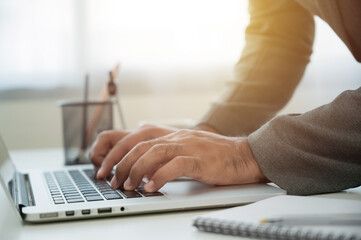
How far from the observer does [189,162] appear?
685 millimetres

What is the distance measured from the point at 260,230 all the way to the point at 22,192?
0.42m

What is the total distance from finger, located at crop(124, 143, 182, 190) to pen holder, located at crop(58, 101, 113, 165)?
1.74ft

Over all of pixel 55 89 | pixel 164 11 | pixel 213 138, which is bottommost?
pixel 55 89

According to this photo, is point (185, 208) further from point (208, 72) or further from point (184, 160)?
point (208, 72)

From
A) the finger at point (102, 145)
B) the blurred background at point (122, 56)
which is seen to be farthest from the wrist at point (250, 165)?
the blurred background at point (122, 56)

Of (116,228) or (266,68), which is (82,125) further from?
(116,228)

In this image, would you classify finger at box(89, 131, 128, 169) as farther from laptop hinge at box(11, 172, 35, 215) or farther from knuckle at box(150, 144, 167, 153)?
knuckle at box(150, 144, 167, 153)

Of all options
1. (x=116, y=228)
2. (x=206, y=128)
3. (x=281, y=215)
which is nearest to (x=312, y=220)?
(x=281, y=215)

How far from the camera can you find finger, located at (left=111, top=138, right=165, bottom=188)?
71 centimetres

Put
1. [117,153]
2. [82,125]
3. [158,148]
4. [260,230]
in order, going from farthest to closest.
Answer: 1. [82,125]
2. [117,153]
3. [158,148]
4. [260,230]

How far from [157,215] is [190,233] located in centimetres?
10

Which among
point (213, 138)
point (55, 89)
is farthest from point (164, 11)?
point (213, 138)

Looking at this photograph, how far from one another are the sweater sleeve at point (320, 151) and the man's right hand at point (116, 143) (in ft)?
0.96

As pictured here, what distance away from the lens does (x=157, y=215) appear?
611 millimetres
